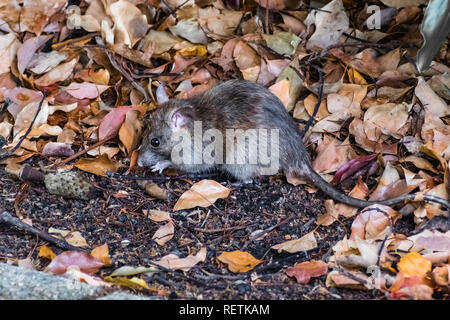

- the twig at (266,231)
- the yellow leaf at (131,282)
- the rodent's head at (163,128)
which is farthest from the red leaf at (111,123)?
the yellow leaf at (131,282)

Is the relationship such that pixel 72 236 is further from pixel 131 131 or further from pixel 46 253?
pixel 131 131

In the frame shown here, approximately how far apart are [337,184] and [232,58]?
1413mm

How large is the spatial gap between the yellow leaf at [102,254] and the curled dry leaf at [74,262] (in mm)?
54

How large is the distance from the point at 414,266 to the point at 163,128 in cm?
Answer: 226

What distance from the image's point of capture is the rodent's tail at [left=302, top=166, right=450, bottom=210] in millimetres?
3820

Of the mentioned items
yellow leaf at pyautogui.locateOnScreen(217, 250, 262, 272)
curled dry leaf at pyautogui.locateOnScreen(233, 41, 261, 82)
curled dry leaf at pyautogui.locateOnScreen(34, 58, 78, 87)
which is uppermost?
curled dry leaf at pyautogui.locateOnScreen(233, 41, 261, 82)

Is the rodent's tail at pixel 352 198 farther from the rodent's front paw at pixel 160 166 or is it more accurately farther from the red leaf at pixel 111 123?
the red leaf at pixel 111 123

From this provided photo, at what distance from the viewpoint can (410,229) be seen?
12.8 ft

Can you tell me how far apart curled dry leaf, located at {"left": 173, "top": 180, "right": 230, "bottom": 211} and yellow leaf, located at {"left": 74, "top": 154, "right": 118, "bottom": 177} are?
0.66m

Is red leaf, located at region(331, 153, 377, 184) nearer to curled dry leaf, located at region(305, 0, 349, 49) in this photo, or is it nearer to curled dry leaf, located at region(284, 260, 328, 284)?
curled dry leaf, located at region(284, 260, 328, 284)

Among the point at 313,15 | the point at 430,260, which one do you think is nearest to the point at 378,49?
the point at 313,15

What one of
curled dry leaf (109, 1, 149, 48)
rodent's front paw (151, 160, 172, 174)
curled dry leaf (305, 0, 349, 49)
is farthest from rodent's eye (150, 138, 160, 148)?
curled dry leaf (305, 0, 349, 49)

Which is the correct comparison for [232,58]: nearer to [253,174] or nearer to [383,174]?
[253,174]

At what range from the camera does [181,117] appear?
4.75 meters
